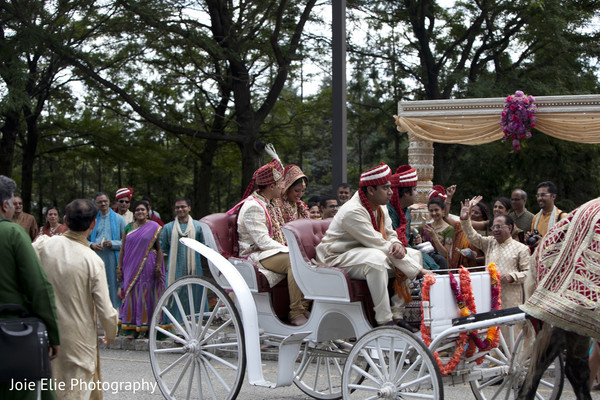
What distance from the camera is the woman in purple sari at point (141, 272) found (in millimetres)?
10219

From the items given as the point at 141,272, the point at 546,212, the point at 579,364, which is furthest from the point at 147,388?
the point at 546,212

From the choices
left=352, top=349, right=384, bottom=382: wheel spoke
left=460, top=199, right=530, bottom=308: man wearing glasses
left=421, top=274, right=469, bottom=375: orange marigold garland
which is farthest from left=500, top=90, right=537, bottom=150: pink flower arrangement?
left=352, top=349, right=384, bottom=382: wheel spoke

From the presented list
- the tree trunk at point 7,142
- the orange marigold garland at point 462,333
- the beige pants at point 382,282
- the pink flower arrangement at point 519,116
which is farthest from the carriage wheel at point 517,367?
the tree trunk at point 7,142

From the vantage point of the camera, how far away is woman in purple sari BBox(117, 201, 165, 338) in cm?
1022

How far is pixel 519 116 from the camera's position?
11219 mm

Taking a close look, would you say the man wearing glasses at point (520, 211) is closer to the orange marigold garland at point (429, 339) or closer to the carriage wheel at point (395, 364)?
the orange marigold garland at point (429, 339)

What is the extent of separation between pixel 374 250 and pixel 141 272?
17.2 ft

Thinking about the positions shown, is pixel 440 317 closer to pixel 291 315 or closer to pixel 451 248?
pixel 291 315

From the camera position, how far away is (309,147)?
22.2 m

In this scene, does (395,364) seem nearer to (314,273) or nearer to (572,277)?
(314,273)

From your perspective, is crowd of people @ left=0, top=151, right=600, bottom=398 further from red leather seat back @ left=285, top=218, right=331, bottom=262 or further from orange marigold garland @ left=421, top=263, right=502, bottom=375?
orange marigold garland @ left=421, top=263, right=502, bottom=375

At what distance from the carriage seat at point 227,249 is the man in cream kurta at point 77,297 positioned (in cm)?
178

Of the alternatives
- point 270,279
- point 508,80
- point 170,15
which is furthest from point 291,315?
point 508,80

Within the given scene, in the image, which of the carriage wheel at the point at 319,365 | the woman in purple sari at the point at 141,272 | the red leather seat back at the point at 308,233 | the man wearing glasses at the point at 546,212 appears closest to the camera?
the red leather seat back at the point at 308,233
